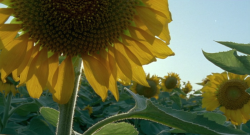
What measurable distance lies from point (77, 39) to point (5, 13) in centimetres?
39

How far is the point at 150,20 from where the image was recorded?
137cm

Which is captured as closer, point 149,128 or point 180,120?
point 180,120

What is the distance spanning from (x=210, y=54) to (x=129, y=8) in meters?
0.56

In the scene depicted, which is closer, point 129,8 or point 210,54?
point 210,54

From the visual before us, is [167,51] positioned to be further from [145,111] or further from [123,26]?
[145,111]

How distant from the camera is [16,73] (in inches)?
54.4

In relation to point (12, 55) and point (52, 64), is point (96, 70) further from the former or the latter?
point (12, 55)

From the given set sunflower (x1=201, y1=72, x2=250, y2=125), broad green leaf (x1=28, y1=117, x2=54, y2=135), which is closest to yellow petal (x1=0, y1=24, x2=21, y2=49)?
broad green leaf (x1=28, y1=117, x2=54, y2=135)

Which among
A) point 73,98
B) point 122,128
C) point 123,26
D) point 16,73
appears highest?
point 123,26

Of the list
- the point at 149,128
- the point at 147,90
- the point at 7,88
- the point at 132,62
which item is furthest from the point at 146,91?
the point at 132,62

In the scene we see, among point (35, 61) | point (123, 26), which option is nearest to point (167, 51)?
point (123, 26)

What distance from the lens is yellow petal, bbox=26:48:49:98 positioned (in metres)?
1.36

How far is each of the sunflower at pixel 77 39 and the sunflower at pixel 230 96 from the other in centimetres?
213

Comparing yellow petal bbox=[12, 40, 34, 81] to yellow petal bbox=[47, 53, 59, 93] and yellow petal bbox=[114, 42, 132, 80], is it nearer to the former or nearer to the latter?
yellow petal bbox=[47, 53, 59, 93]
